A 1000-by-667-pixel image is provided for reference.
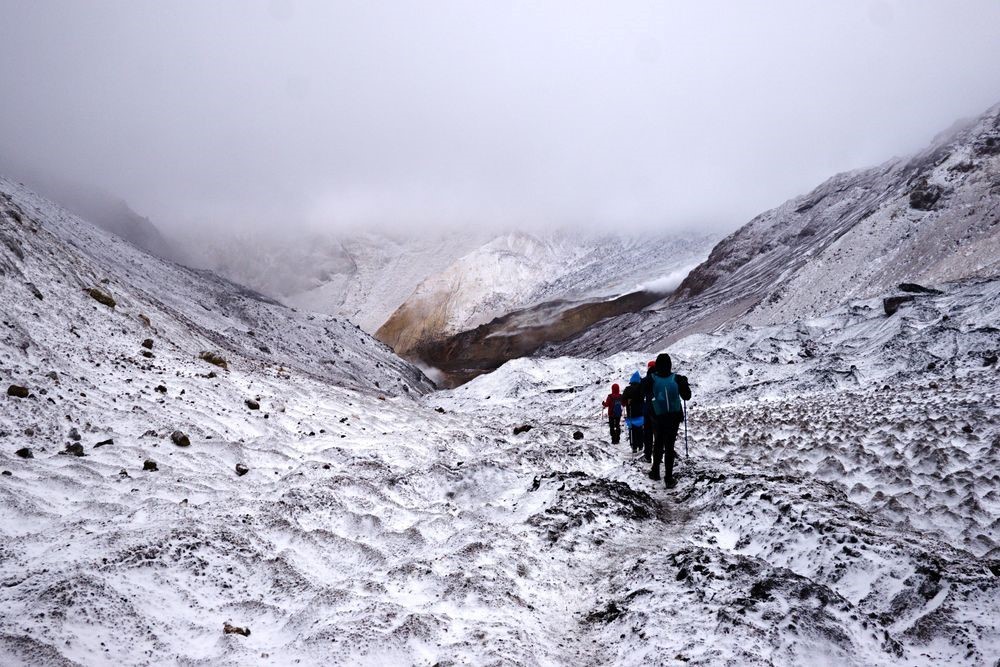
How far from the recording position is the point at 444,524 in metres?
8.41

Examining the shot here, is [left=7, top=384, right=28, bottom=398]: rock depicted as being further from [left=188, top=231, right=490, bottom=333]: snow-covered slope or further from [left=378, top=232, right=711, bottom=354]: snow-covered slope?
[left=188, top=231, right=490, bottom=333]: snow-covered slope

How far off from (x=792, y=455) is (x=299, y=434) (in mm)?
10204

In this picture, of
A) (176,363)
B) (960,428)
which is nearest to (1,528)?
(176,363)

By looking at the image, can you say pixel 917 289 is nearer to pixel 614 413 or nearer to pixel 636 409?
pixel 614 413

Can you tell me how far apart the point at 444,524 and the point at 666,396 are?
4.17 m

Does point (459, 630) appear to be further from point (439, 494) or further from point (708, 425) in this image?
point (708, 425)

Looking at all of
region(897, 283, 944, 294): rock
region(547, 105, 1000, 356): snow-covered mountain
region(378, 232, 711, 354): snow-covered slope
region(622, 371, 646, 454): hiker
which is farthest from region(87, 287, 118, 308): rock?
region(378, 232, 711, 354): snow-covered slope

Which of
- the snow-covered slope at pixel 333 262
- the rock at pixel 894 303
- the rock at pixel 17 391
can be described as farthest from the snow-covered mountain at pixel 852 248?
the snow-covered slope at pixel 333 262

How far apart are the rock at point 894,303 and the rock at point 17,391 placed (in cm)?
3405

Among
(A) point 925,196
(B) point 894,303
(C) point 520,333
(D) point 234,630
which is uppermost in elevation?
(A) point 925,196

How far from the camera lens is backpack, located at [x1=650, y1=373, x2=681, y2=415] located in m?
9.76

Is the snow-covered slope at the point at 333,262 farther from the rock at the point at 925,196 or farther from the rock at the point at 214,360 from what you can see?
the rock at the point at 214,360

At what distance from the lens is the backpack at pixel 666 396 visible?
9758 mm

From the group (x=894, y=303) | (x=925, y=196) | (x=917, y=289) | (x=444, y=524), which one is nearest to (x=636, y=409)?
(x=444, y=524)
